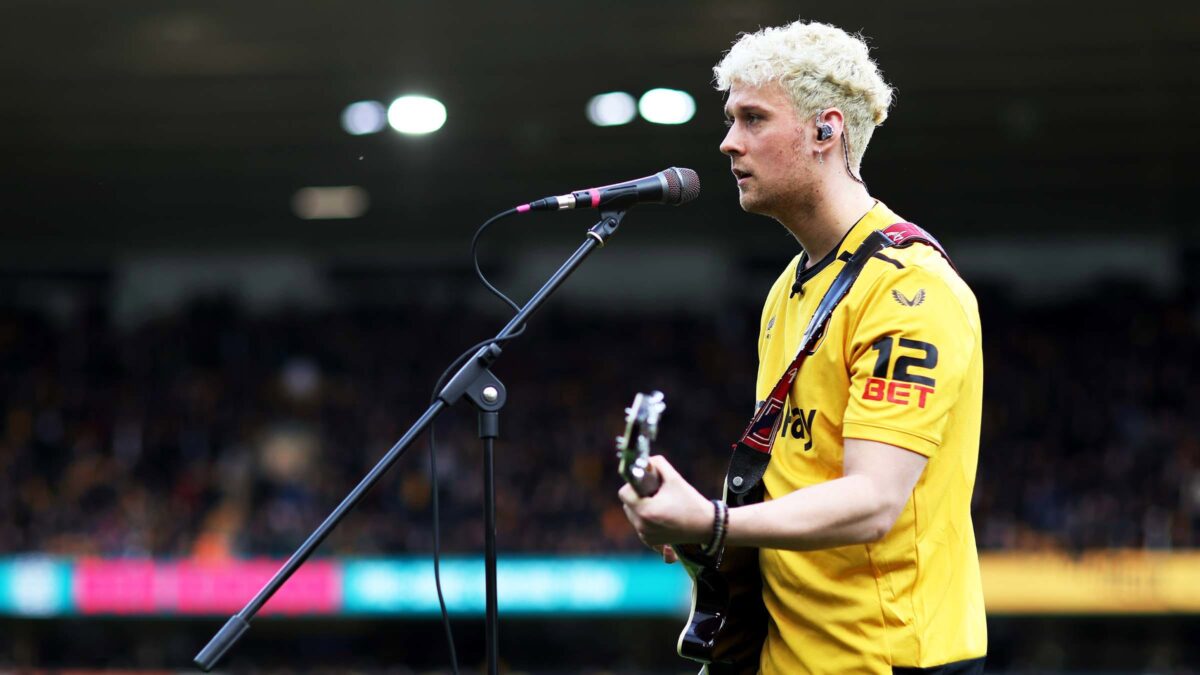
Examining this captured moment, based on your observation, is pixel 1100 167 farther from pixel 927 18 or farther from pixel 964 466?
pixel 964 466

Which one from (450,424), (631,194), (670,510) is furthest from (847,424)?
(450,424)

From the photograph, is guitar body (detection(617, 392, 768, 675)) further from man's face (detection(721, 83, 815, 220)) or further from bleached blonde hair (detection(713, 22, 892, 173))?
bleached blonde hair (detection(713, 22, 892, 173))

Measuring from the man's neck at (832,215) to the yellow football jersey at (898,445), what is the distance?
7cm

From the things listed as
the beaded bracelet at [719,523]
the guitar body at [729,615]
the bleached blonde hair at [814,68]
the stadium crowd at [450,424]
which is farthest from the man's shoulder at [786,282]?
the stadium crowd at [450,424]

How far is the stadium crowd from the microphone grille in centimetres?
1186

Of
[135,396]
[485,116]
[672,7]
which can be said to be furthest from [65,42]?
[135,396]

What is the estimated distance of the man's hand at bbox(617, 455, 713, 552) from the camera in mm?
1964

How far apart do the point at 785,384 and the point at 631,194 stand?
23.6 inches

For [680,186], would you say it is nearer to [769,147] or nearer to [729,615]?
[769,147]

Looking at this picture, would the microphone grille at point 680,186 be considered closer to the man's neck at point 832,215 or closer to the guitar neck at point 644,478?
the man's neck at point 832,215

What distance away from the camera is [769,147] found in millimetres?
2393

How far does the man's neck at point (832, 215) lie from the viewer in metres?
2.43

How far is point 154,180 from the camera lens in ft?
50.1

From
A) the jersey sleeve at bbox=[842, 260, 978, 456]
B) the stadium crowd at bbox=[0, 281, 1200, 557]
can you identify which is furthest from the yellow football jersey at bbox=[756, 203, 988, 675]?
the stadium crowd at bbox=[0, 281, 1200, 557]
